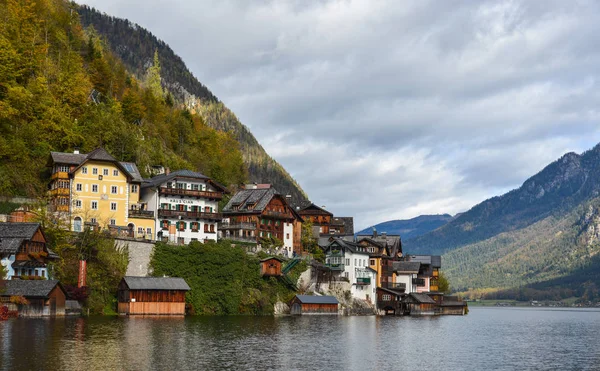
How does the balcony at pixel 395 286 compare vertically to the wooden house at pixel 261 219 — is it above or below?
below

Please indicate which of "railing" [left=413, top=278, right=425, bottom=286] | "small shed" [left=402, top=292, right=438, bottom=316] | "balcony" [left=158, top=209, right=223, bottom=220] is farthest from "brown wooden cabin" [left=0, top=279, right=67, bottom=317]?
"railing" [left=413, top=278, right=425, bottom=286]

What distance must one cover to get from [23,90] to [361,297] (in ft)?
233

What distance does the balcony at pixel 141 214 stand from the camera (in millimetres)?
117625

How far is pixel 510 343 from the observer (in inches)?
3388

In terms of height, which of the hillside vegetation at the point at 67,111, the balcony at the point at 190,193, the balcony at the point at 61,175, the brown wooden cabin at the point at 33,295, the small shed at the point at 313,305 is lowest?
the small shed at the point at 313,305

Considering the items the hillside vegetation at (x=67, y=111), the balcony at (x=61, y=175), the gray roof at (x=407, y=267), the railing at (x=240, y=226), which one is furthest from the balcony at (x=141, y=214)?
the gray roof at (x=407, y=267)

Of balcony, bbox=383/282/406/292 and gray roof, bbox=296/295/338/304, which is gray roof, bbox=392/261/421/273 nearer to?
balcony, bbox=383/282/406/292

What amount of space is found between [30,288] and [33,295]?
0.94m

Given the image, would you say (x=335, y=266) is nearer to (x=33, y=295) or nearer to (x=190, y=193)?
(x=190, y=193)

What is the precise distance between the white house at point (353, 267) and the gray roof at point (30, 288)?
209 feet

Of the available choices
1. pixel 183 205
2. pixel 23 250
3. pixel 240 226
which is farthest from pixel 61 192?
pixel 240 226

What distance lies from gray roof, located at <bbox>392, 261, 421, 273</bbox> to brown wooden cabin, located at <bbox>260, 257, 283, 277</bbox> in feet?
154

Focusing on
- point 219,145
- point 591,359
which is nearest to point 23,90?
point 219,145

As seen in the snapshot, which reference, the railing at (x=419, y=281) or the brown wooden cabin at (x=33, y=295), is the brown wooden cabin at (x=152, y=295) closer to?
the brown wooden cabin at (x=33, y=295)
